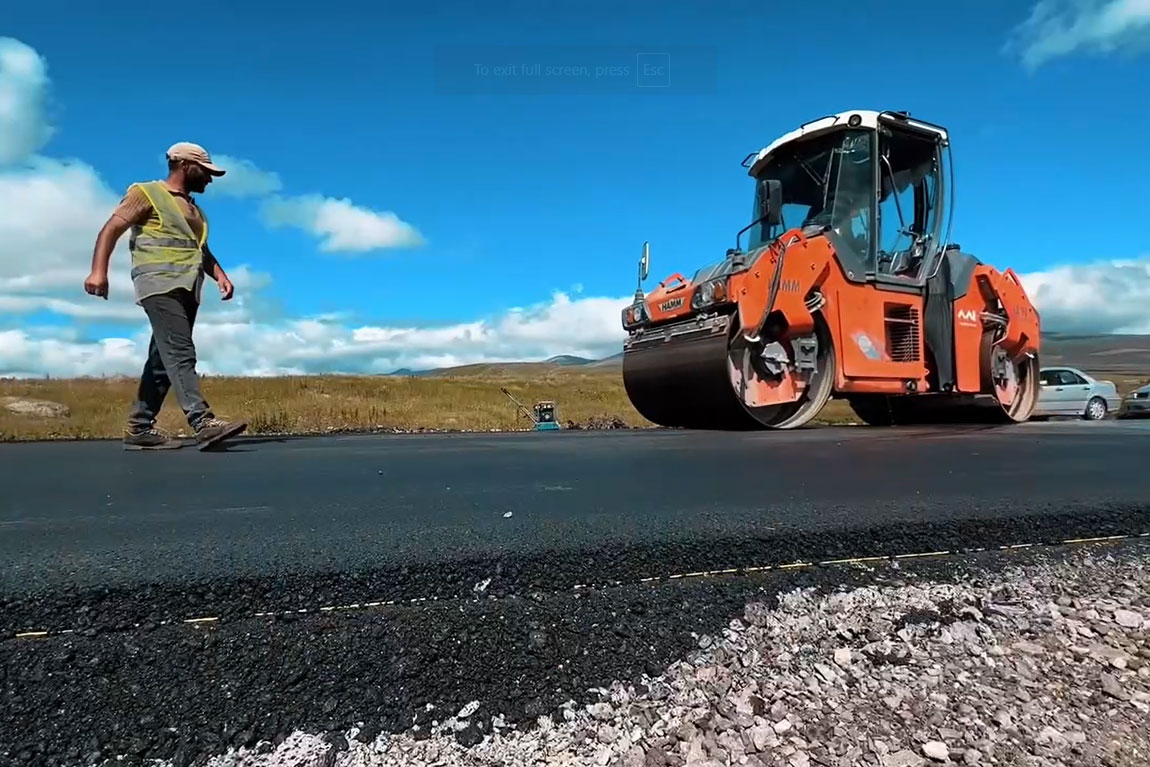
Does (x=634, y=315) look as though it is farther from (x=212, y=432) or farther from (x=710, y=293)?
(x=212, y=432)

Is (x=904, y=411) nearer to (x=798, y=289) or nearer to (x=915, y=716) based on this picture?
(x=798, y=289)

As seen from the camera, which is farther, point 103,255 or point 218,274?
point 218,274

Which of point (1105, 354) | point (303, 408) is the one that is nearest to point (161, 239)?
point (303, 408)

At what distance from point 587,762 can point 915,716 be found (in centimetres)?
61

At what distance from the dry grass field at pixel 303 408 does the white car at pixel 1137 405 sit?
752 centimetres

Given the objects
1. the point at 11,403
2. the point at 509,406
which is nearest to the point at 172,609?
the point at 11,403

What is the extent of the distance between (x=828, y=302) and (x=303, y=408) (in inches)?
312

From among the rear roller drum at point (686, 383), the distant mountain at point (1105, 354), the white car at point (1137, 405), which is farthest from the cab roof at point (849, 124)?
the distant mountain at point (1105, 354)

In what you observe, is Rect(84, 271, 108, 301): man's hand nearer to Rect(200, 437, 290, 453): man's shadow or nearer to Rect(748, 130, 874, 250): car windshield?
Rect(200, 437, 290, 453): man's shadow

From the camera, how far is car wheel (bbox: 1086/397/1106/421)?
52.3 feet

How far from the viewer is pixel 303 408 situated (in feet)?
36.2

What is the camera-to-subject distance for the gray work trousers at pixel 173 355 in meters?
3.94

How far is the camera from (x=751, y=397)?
634 centimetres

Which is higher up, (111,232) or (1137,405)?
(111,232)
